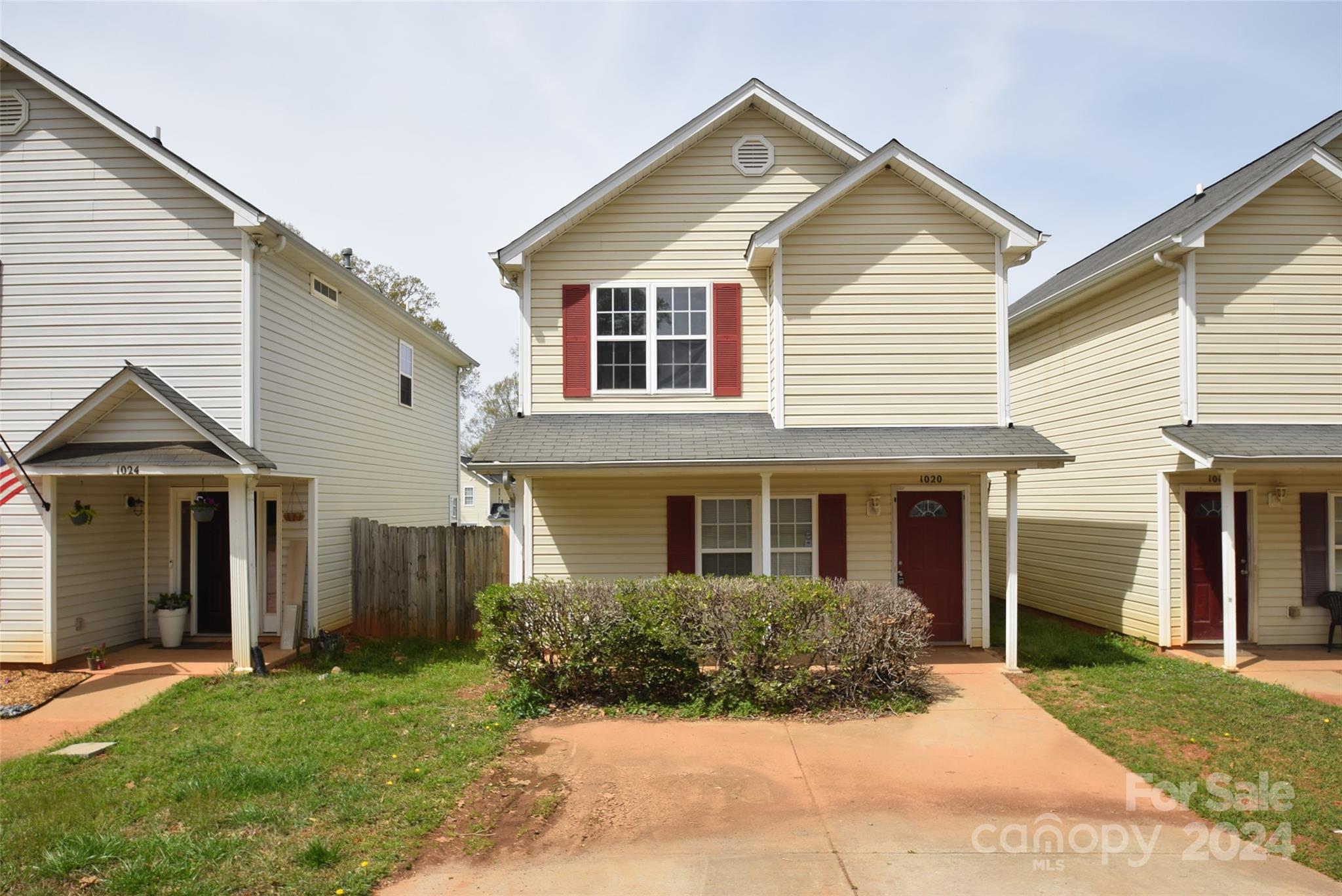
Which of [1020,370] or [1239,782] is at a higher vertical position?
[1020,370]

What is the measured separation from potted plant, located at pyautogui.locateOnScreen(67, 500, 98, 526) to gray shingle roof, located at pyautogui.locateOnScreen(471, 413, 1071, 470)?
522 centimetres

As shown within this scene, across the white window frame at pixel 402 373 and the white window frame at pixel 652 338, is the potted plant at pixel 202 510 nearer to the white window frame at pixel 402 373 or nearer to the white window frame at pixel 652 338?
the white window frame at pixel 402 373

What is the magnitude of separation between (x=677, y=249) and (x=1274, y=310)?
8680 millimetres

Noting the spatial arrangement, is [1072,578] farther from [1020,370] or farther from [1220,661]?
[1020,370]

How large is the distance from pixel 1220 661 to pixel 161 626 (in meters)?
15.0

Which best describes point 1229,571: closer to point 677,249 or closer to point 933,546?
point 933,546

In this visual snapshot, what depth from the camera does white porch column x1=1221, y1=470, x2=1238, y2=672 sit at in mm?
9914

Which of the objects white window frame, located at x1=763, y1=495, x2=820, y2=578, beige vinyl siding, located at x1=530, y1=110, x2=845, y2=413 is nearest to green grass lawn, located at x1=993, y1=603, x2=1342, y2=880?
white window frame, located at x1=763, y1=495, x2=820, y2=578

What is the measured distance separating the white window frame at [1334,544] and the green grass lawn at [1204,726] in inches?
127

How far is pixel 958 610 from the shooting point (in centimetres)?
1112

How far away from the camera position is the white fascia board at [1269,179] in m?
10.4

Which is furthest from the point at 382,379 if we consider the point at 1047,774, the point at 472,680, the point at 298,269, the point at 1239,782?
the point at 1239,782

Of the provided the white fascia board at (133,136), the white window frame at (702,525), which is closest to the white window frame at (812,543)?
the white window frame at (702,525)

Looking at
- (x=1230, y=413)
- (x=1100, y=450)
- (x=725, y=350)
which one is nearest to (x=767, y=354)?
(x=725, y=350)
